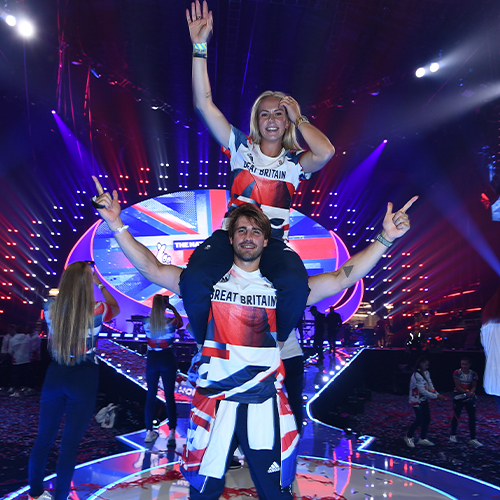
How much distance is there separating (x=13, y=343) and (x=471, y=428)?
8.57 metres

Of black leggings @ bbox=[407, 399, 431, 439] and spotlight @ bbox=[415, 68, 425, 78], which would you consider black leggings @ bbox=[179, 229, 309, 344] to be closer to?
black leggings @ bbox=[407, 399, 431, 439]

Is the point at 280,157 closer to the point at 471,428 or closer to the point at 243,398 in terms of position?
the point at 243,398

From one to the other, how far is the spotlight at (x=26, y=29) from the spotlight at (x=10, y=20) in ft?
0.35

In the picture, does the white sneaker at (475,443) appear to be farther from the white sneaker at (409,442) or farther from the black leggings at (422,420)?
the white sneaker at (409,442)

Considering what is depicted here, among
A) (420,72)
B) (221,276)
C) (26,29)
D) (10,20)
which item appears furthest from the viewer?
(420,72)

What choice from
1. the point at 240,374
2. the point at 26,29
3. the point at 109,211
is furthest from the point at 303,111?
the point at 240,374

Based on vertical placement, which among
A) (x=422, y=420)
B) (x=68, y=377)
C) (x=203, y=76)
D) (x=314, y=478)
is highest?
(x=203, y=76)

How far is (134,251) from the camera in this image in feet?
6.47

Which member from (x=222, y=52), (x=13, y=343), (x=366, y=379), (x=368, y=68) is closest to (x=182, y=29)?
(x=222, y=52)

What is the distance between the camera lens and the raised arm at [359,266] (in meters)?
2.09

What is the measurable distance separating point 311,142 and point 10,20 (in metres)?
8.77

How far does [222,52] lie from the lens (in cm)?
966

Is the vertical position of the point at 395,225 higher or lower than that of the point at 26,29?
lower

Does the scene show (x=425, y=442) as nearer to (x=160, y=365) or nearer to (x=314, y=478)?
(x=314, y=478)
